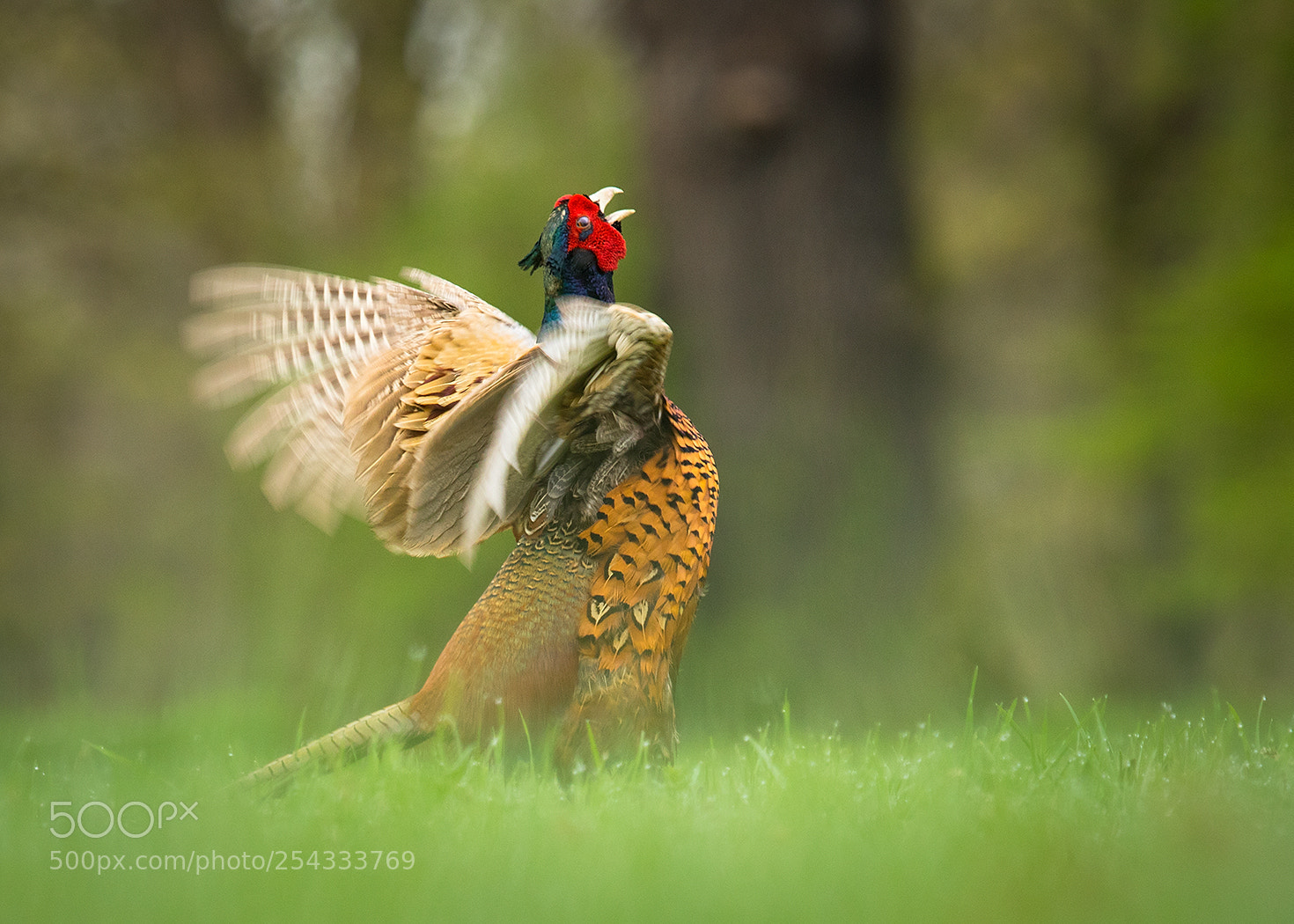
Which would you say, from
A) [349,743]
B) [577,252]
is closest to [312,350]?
[577,252]

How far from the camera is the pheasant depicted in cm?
253

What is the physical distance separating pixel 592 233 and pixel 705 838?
5.35ft

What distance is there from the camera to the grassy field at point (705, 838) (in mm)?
1687

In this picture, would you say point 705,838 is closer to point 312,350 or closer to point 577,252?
point 577,252

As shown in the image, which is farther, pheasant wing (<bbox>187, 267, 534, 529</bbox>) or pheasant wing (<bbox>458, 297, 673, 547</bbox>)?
pheasant wing (<bbox>187, 267, 534, 529</bbox>)

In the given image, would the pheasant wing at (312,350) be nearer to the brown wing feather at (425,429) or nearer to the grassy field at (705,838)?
the brown wing feather at (425,429)

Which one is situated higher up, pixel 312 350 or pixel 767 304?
pixel 767 304

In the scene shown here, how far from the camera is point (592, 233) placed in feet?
9.68

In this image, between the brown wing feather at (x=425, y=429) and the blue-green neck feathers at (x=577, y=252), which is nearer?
the brown wing feather at (x=425, y=429)

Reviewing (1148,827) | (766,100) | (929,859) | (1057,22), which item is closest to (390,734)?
(929,859)

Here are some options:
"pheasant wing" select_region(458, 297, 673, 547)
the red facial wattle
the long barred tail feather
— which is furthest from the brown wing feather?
the long barred tail feather

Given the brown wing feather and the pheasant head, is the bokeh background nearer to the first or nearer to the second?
the brown wing feather

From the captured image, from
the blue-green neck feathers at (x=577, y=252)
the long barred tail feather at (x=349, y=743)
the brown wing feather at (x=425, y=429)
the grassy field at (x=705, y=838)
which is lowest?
the long barred tail feather at (x=349, y=743)

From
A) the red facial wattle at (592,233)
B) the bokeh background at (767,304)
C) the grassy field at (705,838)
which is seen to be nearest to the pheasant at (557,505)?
the red facial wattle at (592,233)
